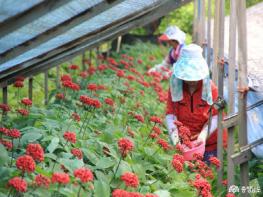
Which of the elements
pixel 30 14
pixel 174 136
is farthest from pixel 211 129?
pixel 30 14

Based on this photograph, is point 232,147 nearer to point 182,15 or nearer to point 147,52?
point 147,52

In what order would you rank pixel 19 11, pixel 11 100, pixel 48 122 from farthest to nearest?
pixel 11 100 < pixel 48 122 < pixel 19 11

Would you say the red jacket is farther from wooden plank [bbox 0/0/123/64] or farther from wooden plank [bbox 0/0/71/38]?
wooden plank [bbox 0/0/71/38]

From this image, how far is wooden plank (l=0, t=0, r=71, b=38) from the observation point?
9.98 ft

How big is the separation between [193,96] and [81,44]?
1.31 metres

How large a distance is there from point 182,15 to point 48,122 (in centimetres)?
1324

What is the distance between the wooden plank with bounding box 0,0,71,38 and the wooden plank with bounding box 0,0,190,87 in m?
1.94

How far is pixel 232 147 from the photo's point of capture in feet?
16.3

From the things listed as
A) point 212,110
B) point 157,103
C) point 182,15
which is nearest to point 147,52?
point 182,15

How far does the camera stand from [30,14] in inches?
120

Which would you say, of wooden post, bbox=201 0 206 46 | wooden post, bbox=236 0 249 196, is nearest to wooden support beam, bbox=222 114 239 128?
wooden post, bbox=236 0 249 196

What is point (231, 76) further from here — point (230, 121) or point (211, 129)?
point (211, 129)

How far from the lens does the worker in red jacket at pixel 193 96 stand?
5316 mm

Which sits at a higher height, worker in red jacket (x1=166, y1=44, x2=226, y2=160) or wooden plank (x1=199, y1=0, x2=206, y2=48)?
wooden plank (x1=199, y1=0, x2=206, y2=48)
